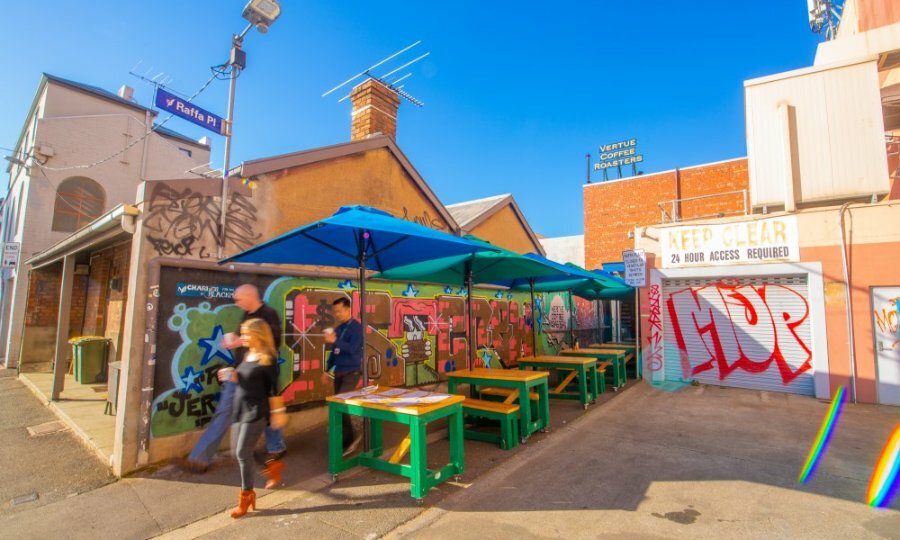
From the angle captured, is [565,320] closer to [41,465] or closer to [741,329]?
[741,329]

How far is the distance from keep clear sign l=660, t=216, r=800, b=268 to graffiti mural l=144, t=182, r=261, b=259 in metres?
9.80

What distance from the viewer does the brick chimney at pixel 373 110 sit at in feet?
30.2

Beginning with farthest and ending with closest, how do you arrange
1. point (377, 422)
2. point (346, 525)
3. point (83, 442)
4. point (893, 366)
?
1. point (893, 366)
2. point (83, 442)
3. point (377, 422)
4. point (346, 525)

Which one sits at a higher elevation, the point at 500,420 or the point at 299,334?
the point at 299,334

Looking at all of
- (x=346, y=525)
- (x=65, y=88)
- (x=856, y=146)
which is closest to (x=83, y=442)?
(x=346, y=525)

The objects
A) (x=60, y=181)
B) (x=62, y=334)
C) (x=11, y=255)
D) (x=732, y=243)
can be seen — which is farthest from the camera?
(x=60, y=181)

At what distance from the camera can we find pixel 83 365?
350 inches

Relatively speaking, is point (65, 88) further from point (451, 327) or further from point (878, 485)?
point (878, 485)

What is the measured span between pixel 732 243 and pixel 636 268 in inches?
84.5

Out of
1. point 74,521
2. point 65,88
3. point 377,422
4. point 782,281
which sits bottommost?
point 74,521

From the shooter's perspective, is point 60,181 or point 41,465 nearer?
point 41,465

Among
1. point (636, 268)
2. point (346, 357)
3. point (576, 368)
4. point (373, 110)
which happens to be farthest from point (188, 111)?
point (636, 268)

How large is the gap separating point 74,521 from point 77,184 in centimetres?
1500

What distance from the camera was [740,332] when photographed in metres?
9.98
